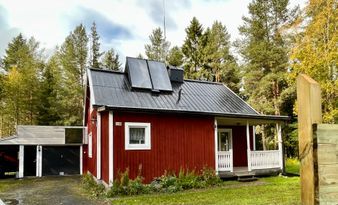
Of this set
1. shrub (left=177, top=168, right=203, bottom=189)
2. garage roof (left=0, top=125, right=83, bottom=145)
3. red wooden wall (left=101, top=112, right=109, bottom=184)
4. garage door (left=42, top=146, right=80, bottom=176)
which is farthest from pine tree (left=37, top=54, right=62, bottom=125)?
shrub (left=177, top=168, right=203, bottom=189)

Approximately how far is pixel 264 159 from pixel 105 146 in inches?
288

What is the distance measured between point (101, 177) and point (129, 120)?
279 cm

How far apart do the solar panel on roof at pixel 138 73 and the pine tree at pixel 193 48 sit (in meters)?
16.1

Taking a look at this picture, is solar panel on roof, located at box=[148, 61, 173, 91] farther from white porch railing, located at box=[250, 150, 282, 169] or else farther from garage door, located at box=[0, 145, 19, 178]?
garage door, located at box=[0, 145, 19, 178]

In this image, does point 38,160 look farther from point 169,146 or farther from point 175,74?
point 169,146

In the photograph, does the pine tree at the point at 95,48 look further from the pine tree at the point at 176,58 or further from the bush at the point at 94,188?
the bush at the point at 94,188

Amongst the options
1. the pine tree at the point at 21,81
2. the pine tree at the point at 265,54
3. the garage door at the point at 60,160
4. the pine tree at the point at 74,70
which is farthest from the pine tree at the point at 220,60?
the pine tree at the point at 21,81

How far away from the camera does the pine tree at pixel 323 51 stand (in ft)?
47.1

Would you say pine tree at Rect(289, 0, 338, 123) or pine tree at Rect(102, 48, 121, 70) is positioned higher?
pine tree at Rect(102, 48, 121, 70)

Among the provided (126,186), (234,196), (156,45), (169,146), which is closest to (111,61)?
(156,45)

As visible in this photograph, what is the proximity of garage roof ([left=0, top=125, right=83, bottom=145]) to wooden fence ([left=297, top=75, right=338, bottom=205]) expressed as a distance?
1825cm

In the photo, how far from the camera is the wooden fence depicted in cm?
155

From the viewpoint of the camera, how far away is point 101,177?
486 inches

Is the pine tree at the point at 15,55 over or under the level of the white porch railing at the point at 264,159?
over
